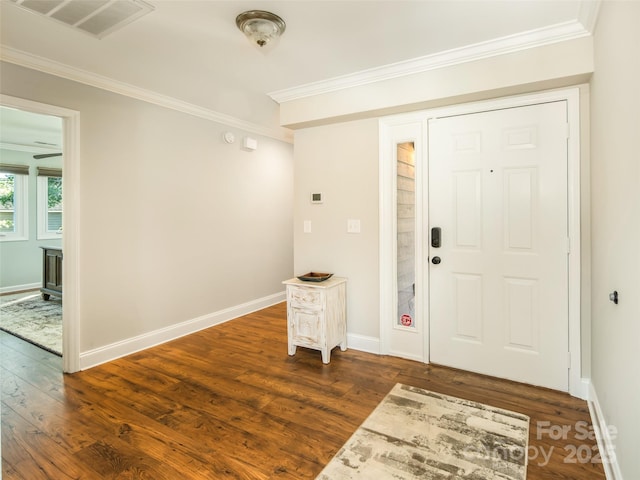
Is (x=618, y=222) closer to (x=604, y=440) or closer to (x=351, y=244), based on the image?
(x=604, y=440)

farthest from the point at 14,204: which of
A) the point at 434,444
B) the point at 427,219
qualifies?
the point at 434,444

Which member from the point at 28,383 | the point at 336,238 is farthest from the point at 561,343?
the point at 28,383

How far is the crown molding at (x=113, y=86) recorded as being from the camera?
254cm

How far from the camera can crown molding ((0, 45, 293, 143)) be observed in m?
2.54

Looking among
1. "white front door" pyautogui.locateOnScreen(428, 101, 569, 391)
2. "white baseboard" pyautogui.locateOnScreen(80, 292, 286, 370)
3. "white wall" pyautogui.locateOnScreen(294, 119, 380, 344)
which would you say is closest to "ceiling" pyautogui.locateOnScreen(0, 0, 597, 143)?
"white wall" pyautogui.locateOnScreen(294, 119, 380, 344)

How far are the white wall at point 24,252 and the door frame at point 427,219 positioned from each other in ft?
19.4

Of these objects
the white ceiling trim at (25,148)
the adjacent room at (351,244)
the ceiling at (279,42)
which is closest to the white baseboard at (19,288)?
the white ceiling trim at (25,148)

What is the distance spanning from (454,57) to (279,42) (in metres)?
1.28

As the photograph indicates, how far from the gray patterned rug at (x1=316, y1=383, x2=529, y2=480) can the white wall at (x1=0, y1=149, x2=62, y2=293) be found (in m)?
6.35

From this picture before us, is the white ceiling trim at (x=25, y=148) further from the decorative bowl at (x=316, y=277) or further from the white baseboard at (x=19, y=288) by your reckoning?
the decorative bowl at (x=316, y=277)

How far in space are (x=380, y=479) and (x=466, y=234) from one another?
6.14 ft

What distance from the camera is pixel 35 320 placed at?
434cm

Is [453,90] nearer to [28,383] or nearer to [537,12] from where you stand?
[537,12]

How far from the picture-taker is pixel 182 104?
3688 millimetres
